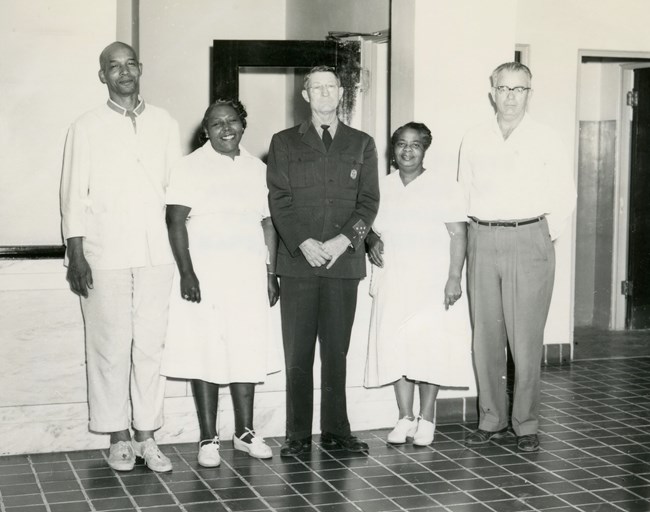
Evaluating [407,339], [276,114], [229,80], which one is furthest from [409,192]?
[276,114]

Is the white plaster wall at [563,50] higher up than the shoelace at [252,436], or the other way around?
the white plaster wall at [563,50]

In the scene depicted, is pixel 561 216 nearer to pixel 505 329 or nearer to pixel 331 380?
pixel 505 329

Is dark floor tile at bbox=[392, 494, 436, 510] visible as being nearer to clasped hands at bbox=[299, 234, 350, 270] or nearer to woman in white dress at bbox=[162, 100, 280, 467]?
woman in white dress at bbox=[162, 100, 280, 467]

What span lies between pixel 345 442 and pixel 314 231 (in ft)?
3.47

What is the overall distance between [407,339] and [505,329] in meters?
0.51

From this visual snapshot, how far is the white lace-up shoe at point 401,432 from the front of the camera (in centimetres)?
497

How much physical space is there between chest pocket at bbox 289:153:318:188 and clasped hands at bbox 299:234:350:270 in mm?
287

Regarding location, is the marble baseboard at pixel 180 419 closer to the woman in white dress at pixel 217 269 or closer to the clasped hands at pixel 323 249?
the woman in white dress at pixel 217 269

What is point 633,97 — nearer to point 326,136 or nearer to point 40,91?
point 326,136

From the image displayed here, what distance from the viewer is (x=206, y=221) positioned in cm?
Answer: 454

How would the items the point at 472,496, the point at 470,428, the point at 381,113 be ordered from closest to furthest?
the point at 472,496, the point at 470,428, the point at 381,113

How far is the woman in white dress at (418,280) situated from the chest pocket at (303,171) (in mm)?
457

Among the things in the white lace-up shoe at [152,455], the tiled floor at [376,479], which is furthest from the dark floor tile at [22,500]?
the white lace-up shoe at [152,455]

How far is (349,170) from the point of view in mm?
4695
